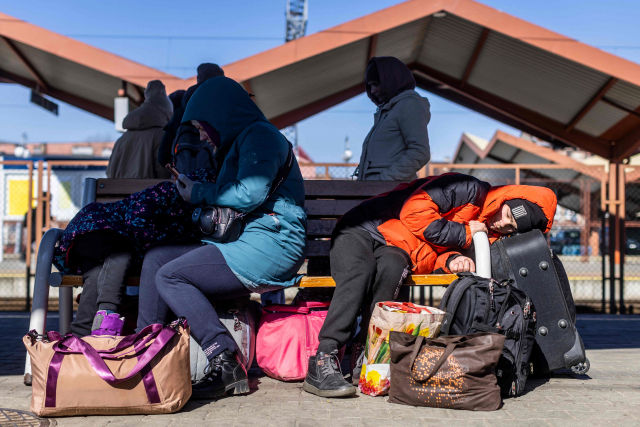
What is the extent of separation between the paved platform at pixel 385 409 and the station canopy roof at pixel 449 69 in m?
7.31

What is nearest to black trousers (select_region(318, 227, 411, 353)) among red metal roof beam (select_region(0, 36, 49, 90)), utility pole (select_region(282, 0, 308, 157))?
red metal roof beam (select_region(0, 36, 49, 90))

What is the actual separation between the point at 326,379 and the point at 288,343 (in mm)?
410

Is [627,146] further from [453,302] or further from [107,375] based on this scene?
[107,375]

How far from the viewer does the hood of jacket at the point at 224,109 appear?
3031mm

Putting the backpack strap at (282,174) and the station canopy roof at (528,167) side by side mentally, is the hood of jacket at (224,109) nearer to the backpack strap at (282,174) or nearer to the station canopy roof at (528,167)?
the backpack strap at (282,174)

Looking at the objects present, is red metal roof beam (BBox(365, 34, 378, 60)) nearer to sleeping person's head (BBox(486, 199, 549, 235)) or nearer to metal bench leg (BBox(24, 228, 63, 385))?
sleeping person's head (BBox(486, 199, 549, 235))

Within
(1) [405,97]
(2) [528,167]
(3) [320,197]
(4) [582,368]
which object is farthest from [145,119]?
(2) [528,167]

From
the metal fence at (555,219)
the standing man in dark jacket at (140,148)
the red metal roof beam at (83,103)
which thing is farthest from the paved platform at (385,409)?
the red metal roof beam at (83,103)

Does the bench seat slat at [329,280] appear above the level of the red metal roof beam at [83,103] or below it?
below

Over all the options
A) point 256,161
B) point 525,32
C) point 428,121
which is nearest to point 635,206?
point 525,32

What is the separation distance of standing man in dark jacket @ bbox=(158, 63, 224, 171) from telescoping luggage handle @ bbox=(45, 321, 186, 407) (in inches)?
52.4

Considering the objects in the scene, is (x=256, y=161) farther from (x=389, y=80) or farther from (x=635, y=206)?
(x=635, y=206)

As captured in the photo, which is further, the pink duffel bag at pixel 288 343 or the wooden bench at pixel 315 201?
the wooden bench at pixel 315 201

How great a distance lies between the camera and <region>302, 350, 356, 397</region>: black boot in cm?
275
